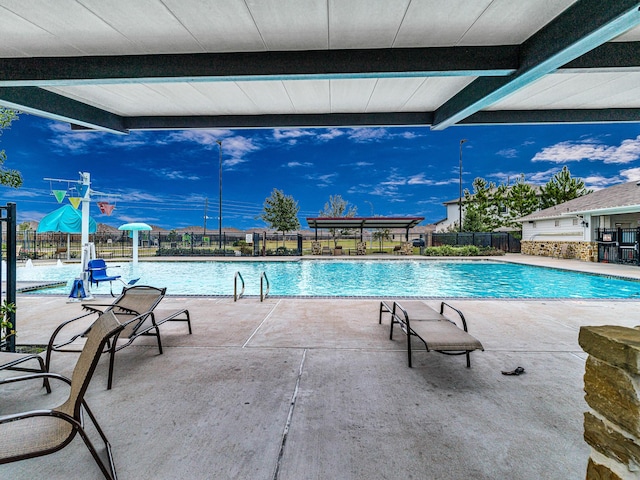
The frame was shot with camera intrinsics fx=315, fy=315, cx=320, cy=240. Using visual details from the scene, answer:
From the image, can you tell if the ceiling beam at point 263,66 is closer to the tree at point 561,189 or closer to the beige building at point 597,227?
the beige building at point 597,227

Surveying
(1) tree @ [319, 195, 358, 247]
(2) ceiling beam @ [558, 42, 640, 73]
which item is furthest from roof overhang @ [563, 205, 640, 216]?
(1) tree @ [319, 195, 358, 247]

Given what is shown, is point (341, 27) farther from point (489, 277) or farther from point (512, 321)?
point (489, 277)

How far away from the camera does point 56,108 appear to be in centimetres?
367

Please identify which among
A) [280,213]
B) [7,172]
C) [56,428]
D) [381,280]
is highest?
[280,213]

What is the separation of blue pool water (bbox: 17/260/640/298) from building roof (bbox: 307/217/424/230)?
3.86m

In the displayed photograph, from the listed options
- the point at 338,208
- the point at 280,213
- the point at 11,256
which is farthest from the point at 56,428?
the point at 338,208

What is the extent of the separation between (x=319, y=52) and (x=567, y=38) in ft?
5.96

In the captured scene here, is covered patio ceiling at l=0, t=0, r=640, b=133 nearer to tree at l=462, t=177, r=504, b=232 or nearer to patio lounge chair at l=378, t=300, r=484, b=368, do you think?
patio lounge chair at l=378, t=300, r=484, b=368

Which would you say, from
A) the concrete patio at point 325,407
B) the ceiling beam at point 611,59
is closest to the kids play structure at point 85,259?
the concrete patio at point 325,407

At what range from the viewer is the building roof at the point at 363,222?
19.5 m

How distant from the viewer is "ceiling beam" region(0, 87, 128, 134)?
11.0ft

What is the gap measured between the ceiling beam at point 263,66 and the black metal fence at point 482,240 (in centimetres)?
2178

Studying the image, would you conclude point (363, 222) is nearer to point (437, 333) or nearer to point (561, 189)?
point (561, 189)

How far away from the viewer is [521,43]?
8.55ft
